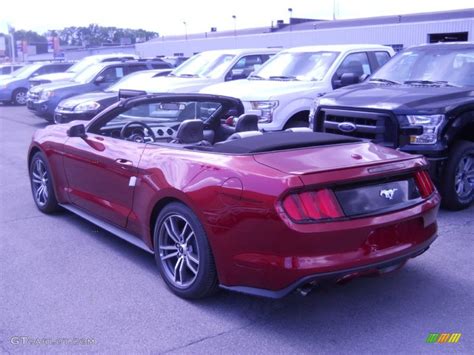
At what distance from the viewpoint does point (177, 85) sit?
1189cm

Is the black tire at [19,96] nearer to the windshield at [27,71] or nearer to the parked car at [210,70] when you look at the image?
the windshield at [27,71]

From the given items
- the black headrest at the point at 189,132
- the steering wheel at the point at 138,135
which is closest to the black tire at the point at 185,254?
the black headrest at the point at 189,132

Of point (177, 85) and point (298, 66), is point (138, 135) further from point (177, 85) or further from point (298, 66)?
point (177, 85)

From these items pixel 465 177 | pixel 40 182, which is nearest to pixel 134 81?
pixel 40 182

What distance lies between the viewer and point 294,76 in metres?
9.77

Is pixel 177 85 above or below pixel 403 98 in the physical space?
above

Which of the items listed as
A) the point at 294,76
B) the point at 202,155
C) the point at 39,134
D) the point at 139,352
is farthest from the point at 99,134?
the point at 294,76

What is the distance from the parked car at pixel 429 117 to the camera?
6.21m

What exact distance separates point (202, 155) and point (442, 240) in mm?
2716

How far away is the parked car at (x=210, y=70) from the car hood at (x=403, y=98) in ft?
17.2

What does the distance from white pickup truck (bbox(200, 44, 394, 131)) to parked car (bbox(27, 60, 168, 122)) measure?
6.58 m

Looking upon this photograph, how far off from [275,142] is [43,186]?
3441mm

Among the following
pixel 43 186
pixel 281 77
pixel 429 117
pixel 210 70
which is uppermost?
pixel 210 70

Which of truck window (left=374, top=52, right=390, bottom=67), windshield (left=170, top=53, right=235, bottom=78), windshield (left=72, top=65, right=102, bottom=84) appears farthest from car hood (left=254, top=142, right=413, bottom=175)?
windshield (left=72, top=65, right=102, bottom=84)
